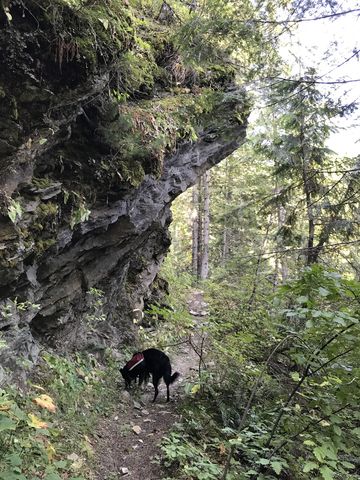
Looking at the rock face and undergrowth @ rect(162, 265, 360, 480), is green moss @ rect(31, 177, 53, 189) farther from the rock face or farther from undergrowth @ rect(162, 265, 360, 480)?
undergrowth @ rect(162, 265, 360, 480)

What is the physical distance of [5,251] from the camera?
15.7 feet

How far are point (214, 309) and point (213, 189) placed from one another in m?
14.5

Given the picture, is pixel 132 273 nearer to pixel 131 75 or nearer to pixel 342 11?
pixel 131 75

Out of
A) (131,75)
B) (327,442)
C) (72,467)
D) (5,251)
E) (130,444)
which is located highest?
(131,75)

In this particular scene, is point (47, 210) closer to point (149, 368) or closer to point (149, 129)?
point (149, 129)

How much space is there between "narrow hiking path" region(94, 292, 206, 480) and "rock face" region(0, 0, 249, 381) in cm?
175

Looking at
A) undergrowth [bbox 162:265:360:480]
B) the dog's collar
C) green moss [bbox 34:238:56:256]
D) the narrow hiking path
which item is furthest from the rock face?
undergrowth [bbox 162:265:360:480]

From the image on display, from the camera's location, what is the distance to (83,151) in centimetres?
633

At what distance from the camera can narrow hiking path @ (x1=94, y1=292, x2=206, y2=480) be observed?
5410 mm

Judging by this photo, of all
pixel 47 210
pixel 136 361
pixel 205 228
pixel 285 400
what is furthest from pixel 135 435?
pixel 205 228

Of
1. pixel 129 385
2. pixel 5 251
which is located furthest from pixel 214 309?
pixel 5 251

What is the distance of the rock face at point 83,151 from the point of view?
14.8 ft

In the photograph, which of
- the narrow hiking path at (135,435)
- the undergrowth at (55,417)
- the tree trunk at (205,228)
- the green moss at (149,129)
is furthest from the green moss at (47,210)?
the tree trunk at (205,228)

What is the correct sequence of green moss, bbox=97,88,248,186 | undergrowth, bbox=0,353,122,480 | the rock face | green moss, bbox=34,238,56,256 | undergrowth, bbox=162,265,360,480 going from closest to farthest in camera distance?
undergrowth, bbox=162,265,360,480 < undergrowth, bbox=0,353,122,480 < the rock face < green moss, bbox=34,238,56,256 < green moss, bbox=97,88,248,186
